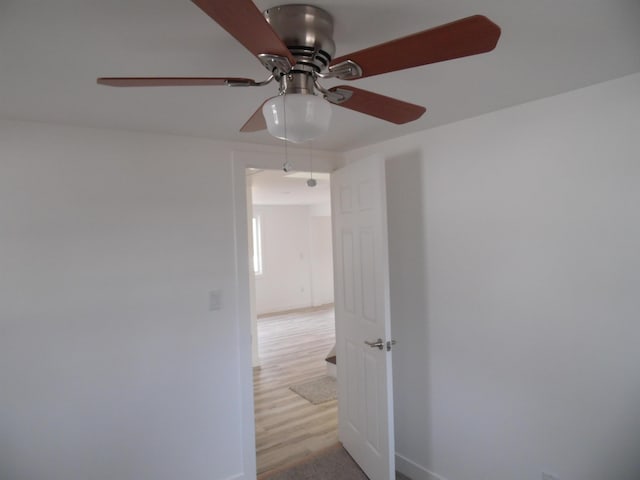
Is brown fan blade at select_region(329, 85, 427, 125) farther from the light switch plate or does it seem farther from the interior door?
the light switch plate

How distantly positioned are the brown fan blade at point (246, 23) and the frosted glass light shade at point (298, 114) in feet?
0.33

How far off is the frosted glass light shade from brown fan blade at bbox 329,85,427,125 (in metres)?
0.13

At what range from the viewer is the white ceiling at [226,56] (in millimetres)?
887

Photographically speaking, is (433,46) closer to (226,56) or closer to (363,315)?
(226,56)

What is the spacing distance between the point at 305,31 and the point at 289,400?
3.30 m

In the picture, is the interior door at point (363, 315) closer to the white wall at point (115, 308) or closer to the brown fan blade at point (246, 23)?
the white wall at point (115, 308)

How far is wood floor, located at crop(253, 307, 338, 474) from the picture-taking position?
8.76 feet

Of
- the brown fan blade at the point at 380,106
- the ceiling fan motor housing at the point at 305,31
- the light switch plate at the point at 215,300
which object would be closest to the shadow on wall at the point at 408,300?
the brown fan blade at the point at 380,106

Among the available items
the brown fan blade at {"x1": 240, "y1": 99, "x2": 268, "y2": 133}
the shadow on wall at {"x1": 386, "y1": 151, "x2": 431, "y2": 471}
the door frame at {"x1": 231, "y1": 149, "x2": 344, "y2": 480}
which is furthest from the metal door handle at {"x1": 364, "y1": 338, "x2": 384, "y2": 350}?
the brown fan blade at {"x1": 240, "y1": 99, "x2": 268, "y2": 133}

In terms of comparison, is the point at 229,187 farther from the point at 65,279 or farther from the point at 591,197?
the point at 591,197

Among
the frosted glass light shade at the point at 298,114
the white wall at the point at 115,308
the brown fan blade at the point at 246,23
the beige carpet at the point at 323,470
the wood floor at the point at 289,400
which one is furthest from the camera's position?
the wood floor at the point at 289,400

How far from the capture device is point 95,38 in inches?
38.3

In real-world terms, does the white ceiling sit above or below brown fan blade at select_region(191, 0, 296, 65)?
above

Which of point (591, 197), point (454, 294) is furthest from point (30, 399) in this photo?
point (591, 197)
